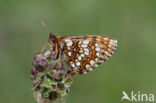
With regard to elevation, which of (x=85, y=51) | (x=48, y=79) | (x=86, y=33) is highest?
(x=86, y=33)

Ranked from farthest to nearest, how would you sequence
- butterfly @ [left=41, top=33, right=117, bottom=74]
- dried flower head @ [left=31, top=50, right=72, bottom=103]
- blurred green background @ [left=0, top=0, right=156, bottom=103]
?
1. blurred green background @ [left=0, top=0, right=156, bottom=103]
2. butterfly @ [left=41, top=33, right=117, bottom=74]
3. dried flower head @ [left=31, top=50, right=72, bottom=103]

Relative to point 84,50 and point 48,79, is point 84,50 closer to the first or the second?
point 84,50

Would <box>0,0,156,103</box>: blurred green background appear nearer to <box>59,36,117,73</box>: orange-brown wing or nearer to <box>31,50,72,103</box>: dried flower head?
<box>59,36,117,73</box>: orange-brown wing

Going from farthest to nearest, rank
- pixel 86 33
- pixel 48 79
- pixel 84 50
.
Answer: pixel 86 33
pixel 84 50
pixel 48 79

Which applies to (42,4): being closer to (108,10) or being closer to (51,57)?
(108,10)

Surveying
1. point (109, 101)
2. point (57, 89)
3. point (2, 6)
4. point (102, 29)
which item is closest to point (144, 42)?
point (102, 29)

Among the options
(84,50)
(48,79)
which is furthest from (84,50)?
(48,79)

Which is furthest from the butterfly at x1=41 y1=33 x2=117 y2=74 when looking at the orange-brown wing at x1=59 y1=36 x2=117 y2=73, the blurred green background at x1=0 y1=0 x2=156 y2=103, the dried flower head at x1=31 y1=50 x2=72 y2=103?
the blurred green background at x1=0 y1=0 x2=156 y2=103
